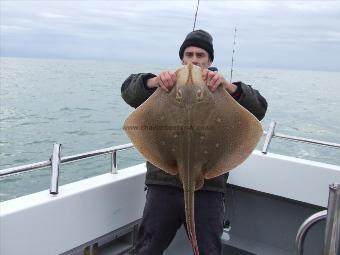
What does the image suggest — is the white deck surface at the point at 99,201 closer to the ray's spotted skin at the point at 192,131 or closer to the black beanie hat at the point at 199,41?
the ray's spotted skin at the point at 192,131

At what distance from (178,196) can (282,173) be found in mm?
1568

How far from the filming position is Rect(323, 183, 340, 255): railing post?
63.0 inches

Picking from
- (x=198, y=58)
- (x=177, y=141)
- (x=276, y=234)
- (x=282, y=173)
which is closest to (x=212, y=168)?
(x=177, y=141)

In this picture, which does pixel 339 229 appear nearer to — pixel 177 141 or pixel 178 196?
pixel 177 141

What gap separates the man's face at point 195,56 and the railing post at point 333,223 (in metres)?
1.78

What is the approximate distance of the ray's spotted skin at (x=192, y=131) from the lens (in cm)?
227

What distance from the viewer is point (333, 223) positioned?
5.31ft

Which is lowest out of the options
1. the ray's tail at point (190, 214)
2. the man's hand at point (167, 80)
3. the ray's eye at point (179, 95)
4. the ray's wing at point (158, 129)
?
the ray's tail at point (190, 214)

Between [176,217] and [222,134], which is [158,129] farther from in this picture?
[176,217]

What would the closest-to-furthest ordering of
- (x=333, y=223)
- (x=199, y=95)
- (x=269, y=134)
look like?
(x=333, y=223), (x=199, y=95), (x=269, y=134)

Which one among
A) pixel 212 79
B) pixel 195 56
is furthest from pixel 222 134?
pixel 195 56

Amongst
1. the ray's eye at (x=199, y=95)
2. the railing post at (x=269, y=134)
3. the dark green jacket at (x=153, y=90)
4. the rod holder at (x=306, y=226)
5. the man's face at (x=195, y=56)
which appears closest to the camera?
the rod holder at (x=306, y=226)

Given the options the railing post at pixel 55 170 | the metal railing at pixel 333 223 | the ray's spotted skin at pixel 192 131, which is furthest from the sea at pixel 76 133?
the metal railing at pixel 333 223

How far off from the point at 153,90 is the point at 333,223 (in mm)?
1623
